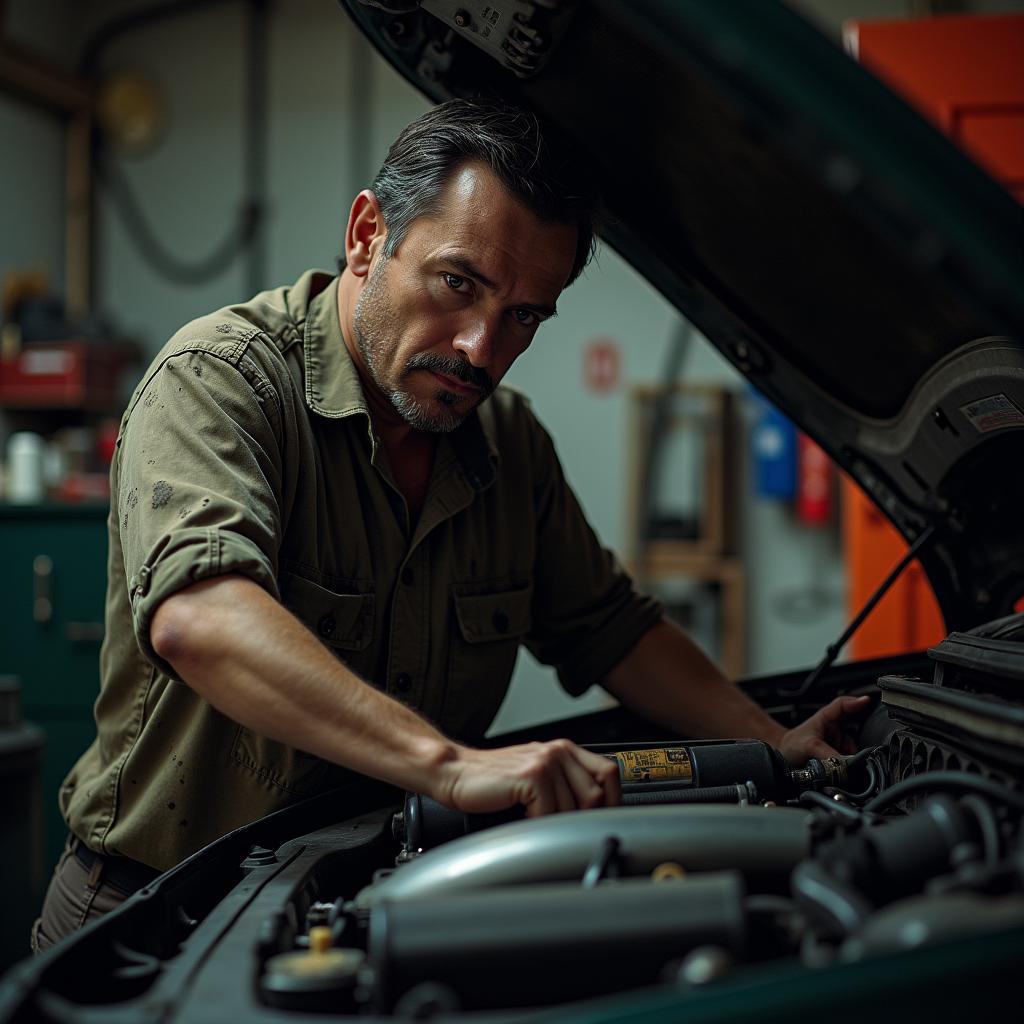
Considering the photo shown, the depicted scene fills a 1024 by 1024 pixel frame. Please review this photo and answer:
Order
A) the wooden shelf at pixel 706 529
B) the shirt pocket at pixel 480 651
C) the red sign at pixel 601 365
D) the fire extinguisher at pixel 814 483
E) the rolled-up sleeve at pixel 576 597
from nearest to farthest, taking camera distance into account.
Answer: the shirt pocket at pixel 480 651
the rolled-up sleeve at pixel 576 597
the fire extinguisher at pixel 814 483
the wooden shelf at pixel 706 529
the red sign at pixel 601 365

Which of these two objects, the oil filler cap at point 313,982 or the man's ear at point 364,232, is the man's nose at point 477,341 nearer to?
the man's ear at point 364,232

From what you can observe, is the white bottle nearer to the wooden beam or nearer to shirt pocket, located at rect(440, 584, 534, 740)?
the wooden beam

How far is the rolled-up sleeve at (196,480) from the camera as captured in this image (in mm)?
1060

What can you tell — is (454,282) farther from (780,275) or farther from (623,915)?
(623,915)

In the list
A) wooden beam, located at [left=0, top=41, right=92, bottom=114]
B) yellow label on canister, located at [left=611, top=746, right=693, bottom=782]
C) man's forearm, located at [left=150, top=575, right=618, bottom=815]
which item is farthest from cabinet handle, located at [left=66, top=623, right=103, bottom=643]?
yellow label on canister, located at [left=611, top=746, right=693, bottom=782]

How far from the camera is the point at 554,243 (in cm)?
137

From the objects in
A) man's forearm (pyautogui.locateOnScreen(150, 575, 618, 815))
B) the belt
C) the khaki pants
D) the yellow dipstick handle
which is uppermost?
man's forearm (pyautogui.locateOnScreen(150, 575, 618, 815))

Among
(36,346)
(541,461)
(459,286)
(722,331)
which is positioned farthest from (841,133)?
(36,346)

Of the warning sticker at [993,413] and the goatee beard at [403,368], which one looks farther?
the goatee beard at [403,368]

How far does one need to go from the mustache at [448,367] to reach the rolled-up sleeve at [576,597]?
33cm

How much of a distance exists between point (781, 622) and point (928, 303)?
137 inches

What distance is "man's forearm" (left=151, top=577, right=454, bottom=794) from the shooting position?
0.97 metres

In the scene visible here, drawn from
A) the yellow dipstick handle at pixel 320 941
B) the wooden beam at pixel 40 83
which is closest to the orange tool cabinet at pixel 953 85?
the yellow dipstick handle at pixel 320 941

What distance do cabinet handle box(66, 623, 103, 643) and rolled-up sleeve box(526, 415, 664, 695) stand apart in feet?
7.43
